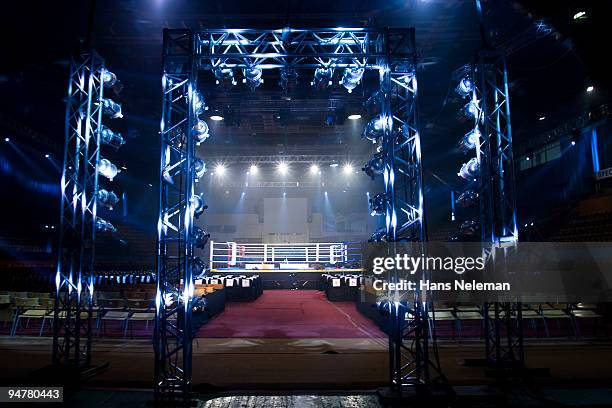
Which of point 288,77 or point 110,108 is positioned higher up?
point 288,77

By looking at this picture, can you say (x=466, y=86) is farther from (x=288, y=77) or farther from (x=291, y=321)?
Answer: (x=291, y=321)

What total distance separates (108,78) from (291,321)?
6.32 m

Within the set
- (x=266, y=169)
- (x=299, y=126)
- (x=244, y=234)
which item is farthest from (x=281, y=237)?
(x=299, y=126)

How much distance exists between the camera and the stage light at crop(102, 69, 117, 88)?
5843 millimetres

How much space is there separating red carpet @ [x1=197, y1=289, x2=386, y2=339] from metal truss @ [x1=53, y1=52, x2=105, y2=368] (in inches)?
102

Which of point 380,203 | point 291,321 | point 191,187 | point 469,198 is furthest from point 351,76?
point 291,321

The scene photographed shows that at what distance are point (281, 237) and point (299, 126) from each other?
9.66 m

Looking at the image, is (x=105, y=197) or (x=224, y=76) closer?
(x=224, y=76)

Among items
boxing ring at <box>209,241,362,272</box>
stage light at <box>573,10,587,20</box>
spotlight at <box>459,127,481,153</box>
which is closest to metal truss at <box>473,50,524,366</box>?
spotlight at <box>459,127,481,153</box>

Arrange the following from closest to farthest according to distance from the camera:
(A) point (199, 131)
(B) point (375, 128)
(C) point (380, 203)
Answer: (C) point (380, 203), (A) point (199, 131), (B) point (375, 128)

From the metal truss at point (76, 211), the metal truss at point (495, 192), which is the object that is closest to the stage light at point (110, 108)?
the metal truss at point (76, 211)

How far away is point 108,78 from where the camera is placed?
19.4 feet

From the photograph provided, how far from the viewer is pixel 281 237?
22812 mm

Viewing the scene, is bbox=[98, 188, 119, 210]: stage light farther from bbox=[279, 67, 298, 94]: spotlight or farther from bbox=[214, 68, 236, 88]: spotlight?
bbox=[279, 67, 298, 94]: spotlight
